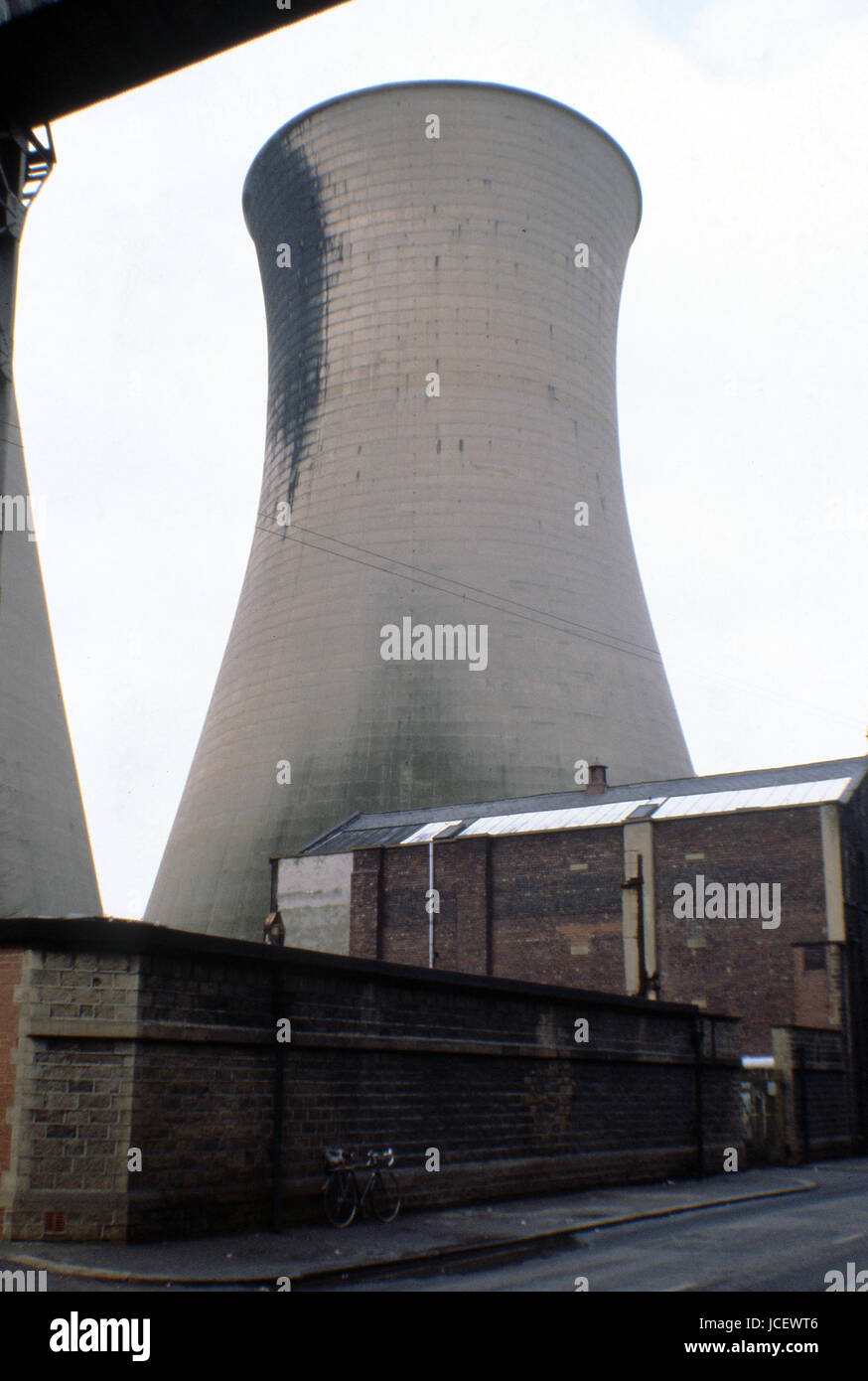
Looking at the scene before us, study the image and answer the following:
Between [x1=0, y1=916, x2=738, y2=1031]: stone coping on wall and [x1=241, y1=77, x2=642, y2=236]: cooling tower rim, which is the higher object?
[x1=241, y1=77, x2=642, y2=236]: cooling tower rim

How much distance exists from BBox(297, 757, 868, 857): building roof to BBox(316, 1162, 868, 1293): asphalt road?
11.5 m

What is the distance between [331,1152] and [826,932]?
44.2ft

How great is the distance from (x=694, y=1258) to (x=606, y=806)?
17.3 m

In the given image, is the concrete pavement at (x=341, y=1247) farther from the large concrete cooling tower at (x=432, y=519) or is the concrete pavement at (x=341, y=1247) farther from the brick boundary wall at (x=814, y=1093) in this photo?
the large concrete cooling tower at (x=432, y=519)

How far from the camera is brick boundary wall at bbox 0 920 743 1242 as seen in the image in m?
10.2

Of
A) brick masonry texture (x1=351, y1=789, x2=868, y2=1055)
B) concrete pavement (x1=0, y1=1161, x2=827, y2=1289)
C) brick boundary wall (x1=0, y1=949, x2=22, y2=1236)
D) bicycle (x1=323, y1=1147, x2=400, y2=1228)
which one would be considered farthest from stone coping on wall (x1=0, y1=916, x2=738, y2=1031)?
brick masonry texture (x1=351, y1=789, x2=868, y2=1055)

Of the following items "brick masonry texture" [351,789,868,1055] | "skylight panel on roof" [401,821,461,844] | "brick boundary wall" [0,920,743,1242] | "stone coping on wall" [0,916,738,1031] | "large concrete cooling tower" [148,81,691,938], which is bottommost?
"brick boundary wall" [0,920,743,1242]

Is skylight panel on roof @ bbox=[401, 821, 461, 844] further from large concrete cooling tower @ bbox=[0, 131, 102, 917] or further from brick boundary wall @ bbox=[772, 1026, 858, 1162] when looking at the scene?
brick boundary wall @ bbox=[772, 1026, 858, 1162]

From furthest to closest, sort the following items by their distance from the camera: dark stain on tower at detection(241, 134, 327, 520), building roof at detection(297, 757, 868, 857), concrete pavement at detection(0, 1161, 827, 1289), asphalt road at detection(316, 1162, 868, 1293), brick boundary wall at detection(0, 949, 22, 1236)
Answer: dark stain on tower at detection(241, 134, 327, 520) → building roof at detection(297, 757, 868, 857) → brick boundary wall at detection(0, 949, 22, 1236) → concrete pavement at detection(0, 1161, 827, 1289) → asphalt road at detection(316, 1162, 868, 1293)

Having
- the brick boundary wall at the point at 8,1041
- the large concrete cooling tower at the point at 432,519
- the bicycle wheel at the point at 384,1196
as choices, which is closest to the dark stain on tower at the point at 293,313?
the large concrete cooling tower at the point at 432,519

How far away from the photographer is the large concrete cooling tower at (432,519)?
100ft

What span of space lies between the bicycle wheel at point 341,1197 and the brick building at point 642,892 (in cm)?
1252
